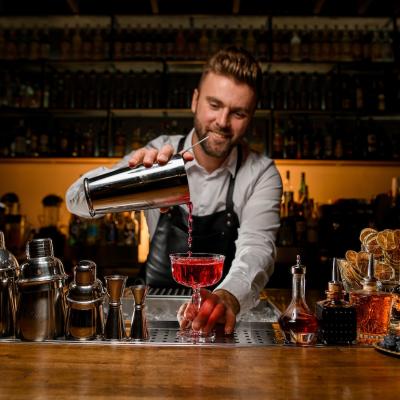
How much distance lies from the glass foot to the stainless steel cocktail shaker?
0.32 meters

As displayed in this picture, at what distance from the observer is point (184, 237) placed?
2.18 meters

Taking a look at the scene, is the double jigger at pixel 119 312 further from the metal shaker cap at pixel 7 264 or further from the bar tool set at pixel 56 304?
the metal shaker cap at pixel 7 264

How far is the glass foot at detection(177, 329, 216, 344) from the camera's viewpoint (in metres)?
1.15

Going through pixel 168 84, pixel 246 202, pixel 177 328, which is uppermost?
pixel 168 84

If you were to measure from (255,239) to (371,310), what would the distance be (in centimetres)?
76

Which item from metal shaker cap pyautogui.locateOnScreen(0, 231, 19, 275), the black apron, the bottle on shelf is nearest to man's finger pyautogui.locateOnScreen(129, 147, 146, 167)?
metal shaker cap pyautogui.locateOnScreen(0, 231, 19, 275)

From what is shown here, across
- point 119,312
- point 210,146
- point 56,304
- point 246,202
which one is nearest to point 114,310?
point 119,312

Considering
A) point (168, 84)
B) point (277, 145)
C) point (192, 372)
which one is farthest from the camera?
point (168, 84)

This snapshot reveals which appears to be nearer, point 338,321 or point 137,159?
point 338,321

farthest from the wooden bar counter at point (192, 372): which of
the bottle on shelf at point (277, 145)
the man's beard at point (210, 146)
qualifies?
the bottle on shelf at point (277, 145)

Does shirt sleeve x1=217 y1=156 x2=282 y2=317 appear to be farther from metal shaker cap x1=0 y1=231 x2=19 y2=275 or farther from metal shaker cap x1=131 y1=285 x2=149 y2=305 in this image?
metal shaker cap x1=0 y1=231 x2=19 y2=275

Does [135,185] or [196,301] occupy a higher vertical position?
[135,185]

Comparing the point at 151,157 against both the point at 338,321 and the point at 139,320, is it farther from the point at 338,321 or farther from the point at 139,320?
the point at 338,321

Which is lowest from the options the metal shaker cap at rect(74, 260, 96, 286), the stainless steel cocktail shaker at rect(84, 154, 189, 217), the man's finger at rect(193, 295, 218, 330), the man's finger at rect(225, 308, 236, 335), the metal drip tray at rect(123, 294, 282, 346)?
the metal drip tray at rect(123, 294, 282, 346)
